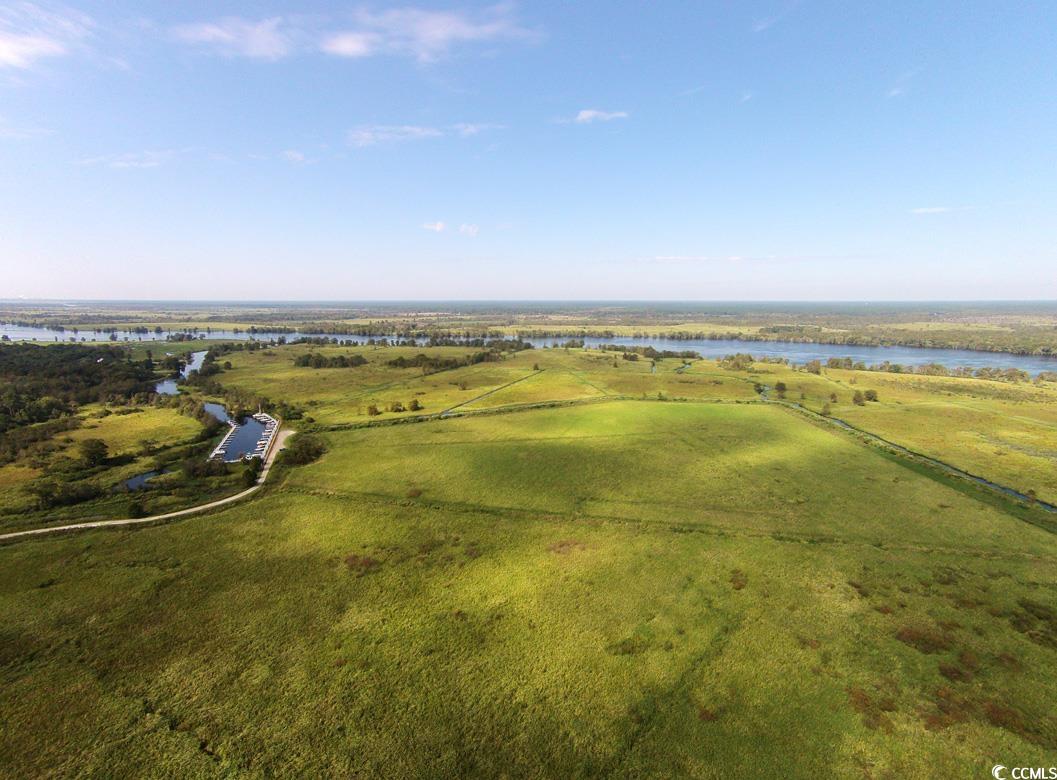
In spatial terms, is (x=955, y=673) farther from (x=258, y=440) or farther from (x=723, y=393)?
(x=723, y=393)

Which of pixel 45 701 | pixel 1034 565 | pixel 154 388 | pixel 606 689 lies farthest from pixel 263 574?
pixel 154 388

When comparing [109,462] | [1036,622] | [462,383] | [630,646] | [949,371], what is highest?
[949,371]

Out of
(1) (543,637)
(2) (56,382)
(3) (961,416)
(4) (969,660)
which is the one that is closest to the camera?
(4) (969,660)

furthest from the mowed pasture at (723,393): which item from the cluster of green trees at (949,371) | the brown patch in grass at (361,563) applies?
the brown patch in grass at (361,563)

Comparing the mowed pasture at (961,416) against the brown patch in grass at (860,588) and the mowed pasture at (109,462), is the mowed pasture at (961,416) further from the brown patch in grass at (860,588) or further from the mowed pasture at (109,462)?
the mowed pasture at (109,462)

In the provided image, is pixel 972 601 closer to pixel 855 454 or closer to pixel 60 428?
pixel 855 454

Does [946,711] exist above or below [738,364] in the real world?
below

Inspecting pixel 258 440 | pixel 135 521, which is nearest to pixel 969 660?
pixel 135 521
